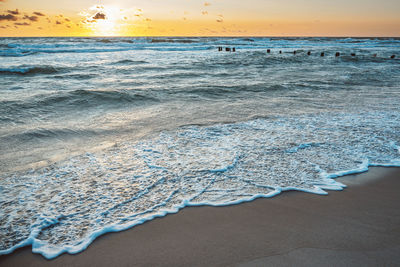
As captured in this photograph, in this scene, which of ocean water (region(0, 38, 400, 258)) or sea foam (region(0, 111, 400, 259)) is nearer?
sea foam (region(0, 111, 400, 259))

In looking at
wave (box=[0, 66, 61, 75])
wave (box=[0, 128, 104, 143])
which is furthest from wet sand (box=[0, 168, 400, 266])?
wave (box=[0, 66, 61, 75])

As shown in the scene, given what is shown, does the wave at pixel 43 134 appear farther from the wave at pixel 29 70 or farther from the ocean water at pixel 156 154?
the wave at pixel 29 70

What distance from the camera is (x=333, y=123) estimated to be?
568cm

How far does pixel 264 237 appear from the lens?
7.69ft

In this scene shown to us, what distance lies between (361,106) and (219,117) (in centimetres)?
409

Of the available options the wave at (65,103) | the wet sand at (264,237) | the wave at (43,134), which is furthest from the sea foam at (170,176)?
the wave at (65,103)

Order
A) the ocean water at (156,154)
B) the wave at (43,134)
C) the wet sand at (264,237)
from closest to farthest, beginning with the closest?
1. the wet sand at (264,237)
2. the ocean water at (156,154)
3. the wave at (43,134)

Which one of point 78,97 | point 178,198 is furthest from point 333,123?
point 78,97

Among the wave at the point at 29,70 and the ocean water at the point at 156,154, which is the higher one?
the wave at the point at 29,70

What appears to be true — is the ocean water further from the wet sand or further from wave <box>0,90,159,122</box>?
the wet sand

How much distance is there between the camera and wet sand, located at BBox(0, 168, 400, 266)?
2092 millimetres

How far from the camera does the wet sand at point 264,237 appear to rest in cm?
209

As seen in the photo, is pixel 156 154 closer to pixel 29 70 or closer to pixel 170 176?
pixel 170 176

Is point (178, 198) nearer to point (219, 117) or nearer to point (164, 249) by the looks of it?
point (164, 249)
